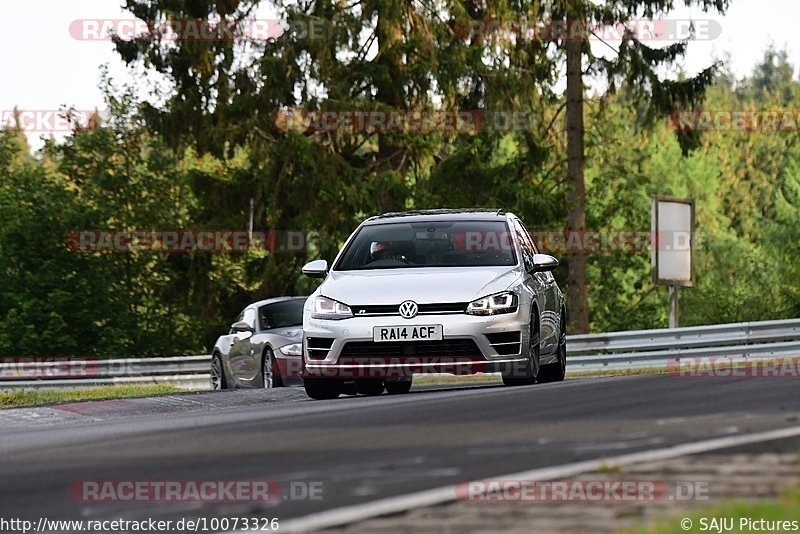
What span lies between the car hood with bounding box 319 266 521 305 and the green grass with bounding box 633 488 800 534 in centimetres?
741

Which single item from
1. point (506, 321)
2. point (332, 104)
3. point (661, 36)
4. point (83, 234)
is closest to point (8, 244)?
point (83, 234)

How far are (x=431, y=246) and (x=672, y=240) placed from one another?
12.9 meters

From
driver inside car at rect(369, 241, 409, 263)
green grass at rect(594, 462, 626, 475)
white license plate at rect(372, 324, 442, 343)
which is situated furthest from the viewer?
driver inside car at rect(369, 241, 409, 263)

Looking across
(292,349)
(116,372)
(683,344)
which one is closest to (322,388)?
(292,349)

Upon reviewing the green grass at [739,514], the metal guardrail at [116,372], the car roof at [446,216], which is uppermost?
the car roof at [446,216]

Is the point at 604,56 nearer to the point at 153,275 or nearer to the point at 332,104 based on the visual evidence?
the point at 332,104

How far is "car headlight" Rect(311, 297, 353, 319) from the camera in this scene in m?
13.6

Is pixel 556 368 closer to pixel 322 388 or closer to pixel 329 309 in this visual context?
pixel 322 388

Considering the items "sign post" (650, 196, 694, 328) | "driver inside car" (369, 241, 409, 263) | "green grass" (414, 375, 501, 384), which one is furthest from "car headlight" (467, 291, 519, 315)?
"sign post" (650, 196, 694, 328)

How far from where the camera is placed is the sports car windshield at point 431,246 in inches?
567

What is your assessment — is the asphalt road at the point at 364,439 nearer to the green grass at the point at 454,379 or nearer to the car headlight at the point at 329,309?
the car headlight at the point at 329,309

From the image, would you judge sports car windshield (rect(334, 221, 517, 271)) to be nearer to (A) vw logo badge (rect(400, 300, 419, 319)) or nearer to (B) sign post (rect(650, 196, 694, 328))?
(A) vw logo badge (rect(400, 300, 419, 319))

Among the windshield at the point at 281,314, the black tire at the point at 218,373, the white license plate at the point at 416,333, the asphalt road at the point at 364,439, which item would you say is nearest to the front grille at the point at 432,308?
the white license plate at the point at 416,333

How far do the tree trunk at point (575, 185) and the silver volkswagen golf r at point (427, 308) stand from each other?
20477 mm
